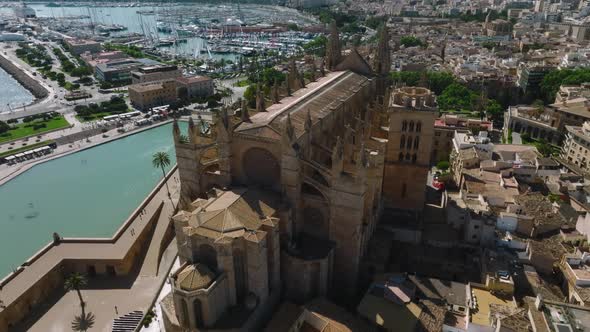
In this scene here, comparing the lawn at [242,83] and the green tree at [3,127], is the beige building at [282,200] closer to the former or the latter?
the green tree at [3,127]

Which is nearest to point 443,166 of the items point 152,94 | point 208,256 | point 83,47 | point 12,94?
point 208,256

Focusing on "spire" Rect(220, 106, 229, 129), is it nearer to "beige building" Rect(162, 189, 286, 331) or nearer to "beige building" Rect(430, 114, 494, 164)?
"beige building" Rect(162, 189, 286, 331)

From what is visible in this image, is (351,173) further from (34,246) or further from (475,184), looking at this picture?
(34,246)

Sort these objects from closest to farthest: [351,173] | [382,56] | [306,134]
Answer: [351,173]
[306,134]
[382,56]

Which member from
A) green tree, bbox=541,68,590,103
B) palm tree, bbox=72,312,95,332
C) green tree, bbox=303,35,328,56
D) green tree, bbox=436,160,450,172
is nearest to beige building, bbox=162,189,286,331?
palm tree, bbox=72,312,95,332

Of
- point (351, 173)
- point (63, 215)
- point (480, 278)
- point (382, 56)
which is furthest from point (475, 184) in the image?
point (63, 215)
